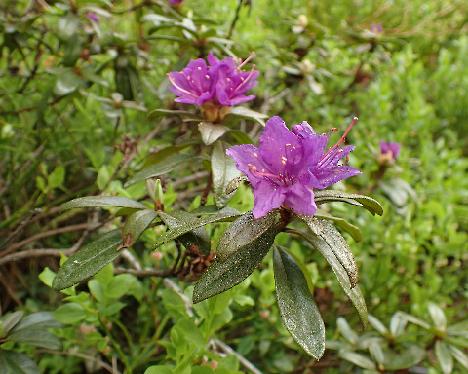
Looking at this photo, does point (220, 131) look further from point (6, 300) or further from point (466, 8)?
point (466, 8)

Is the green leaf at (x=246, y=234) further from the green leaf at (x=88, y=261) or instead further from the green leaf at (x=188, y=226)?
the green leaf at (x=88, y=261)

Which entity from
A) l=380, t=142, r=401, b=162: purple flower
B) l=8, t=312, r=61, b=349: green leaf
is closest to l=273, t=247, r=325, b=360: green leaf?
l=8, t=312, r=61, b=349: green leaf

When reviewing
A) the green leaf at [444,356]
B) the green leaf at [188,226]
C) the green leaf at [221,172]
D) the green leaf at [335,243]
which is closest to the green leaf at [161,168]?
the green leaf at [221,172]

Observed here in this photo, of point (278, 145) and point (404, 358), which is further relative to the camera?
point (404, 358)

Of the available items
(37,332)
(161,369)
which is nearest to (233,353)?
(161,369)

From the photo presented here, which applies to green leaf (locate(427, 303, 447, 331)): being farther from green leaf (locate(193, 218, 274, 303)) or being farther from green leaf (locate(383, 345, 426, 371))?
green leaf (locate(193, 218, 274, 303))

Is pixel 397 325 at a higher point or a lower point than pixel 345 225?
lower

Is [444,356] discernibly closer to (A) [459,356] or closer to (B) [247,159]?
(A) [459,356]
